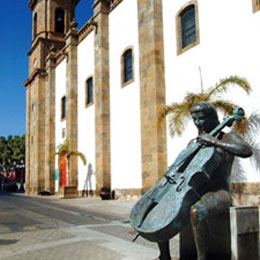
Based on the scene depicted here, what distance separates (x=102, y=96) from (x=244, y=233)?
18828mm

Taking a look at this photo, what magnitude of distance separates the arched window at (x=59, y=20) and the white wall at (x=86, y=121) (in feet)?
36.2

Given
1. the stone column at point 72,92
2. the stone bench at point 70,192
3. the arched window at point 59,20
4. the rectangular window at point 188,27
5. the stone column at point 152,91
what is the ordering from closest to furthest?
the rectangular window at point 188,27
the stone column at point 152,91
the stone bench at point 70,192
the stone column at point 72,92
the arched window at point 59,20

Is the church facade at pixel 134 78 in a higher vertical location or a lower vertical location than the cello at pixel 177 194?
higher

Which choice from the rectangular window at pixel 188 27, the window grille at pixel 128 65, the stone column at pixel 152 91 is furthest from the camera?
the window grille at pixel 128 65

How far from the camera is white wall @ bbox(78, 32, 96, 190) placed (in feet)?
77.6

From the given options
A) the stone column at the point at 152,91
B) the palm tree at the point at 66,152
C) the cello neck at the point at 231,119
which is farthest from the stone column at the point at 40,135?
the cello neck at the point at 231,119

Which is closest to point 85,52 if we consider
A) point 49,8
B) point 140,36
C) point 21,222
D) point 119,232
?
point 140,36

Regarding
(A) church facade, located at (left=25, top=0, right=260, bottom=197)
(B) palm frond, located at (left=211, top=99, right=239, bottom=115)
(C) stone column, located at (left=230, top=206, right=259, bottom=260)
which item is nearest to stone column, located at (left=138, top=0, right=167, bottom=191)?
(A) church facade, located at (left=25, top=0, right=260, bottom=197)

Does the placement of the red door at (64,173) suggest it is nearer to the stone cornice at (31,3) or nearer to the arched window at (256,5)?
the arched window at (256,5)

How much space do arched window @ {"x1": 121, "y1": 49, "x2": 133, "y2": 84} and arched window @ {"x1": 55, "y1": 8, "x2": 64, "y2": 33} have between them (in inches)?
735

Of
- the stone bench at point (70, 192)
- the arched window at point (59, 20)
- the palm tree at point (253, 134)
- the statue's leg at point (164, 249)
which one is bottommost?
the stone bench at point (70, 192)

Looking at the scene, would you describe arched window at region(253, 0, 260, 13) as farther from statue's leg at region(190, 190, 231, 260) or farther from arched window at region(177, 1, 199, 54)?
statue's leg at region(190, 190, 231, 260)

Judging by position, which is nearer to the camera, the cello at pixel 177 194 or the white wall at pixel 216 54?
the cello at pixel 177 194

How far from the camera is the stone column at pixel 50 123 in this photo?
3072cm
